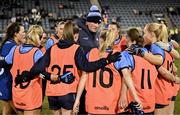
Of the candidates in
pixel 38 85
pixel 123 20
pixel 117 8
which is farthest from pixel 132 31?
pixel 117 8

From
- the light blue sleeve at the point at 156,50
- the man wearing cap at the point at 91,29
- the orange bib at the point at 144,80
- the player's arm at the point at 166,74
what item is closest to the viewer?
the orange bib at the point at 144,80

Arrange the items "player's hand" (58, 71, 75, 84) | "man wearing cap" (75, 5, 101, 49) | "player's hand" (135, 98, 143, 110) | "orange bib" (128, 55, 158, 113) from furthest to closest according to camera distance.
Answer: "man wearing cap" (75, 5, 101, 49) < "player's hand" (58, 71, 75, 84) < "orange bib" (128, 55, 158, 113) < "player's hand" (135, 98, 143, 110)

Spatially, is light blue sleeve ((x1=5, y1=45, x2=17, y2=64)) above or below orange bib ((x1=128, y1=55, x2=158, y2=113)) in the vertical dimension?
above

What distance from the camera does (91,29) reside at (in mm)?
5516

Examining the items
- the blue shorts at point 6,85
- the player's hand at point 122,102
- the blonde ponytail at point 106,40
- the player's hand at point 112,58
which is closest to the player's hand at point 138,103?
the player's hand at point 122,102

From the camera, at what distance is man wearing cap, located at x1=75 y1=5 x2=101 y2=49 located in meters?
5.41

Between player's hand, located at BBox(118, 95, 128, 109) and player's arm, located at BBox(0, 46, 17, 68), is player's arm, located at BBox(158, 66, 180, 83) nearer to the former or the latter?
player's hand, located at BBox(118, 95, 128, 109)

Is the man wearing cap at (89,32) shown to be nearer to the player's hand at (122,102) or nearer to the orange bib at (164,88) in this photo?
the player's hand at (122,102)

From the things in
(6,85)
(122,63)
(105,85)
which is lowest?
(6,85)

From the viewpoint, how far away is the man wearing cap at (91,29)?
17.7ft

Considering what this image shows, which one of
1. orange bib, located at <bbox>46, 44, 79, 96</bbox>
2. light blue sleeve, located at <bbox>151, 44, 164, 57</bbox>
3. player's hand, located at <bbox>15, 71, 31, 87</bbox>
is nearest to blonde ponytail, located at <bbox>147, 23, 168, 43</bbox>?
light blue sleeve, located at <bbox>151, 44, 164, 57</bbox>

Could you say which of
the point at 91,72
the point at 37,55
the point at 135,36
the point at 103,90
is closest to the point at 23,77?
the point at 37,55

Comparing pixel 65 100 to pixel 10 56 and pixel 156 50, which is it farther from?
pixel 156 50

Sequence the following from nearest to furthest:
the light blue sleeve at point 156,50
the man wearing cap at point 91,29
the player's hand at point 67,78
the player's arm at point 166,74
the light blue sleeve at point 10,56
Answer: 1. the player's hand at point 67,78
2. the light blue sleeve at point 156,50
3. the player's arm at point 166,74
4. the man wearing cap at point 91,29
5. the light blue sleeve at point 10,56
